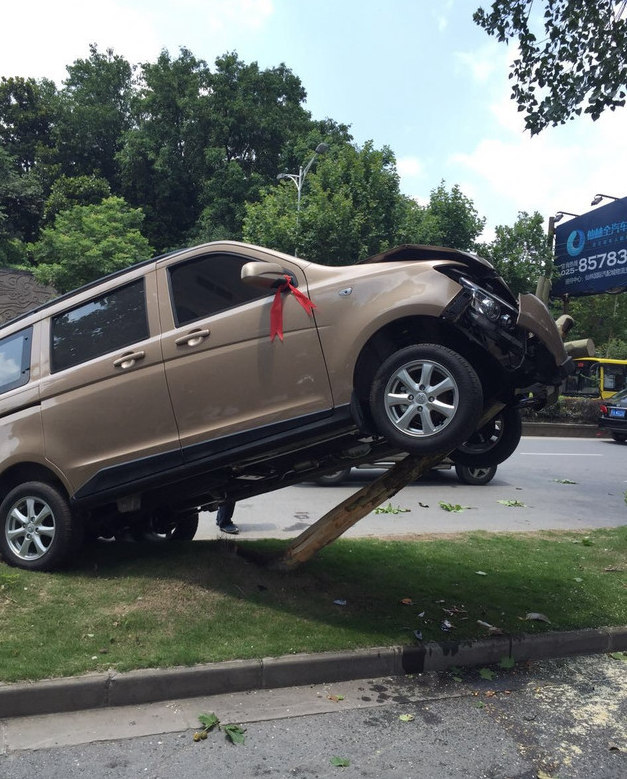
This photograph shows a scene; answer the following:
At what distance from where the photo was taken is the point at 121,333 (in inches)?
190

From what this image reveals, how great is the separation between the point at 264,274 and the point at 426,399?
4.18 feet

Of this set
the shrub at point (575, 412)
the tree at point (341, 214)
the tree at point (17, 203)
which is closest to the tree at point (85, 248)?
the tree at point (341, 214)

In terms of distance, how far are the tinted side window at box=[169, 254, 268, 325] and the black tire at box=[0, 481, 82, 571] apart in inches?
66.0

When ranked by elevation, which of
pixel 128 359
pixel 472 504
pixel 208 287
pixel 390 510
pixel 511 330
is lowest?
pixel 472 504

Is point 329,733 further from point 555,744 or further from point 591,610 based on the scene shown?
point 591,610

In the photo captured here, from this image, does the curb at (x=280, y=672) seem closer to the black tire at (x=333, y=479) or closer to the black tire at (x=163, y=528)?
the black tire at (x=163, y=528)

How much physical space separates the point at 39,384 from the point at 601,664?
4538 mm

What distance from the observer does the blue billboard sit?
968 inches

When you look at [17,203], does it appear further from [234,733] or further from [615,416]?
[234,733]

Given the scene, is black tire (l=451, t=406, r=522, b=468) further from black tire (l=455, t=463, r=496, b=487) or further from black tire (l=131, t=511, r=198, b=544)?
black tire (l=455, t=463, r=496, b=487)

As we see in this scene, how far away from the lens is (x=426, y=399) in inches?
156

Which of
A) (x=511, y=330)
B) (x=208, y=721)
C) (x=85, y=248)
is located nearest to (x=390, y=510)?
(x=511, y=330)

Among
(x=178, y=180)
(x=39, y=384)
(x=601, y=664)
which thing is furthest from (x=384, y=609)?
(x=178, y=180)

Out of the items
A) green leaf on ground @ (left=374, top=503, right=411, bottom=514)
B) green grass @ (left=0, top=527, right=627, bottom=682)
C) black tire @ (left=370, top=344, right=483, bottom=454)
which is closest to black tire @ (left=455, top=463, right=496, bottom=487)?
green leaf on ground @ (left=374, top=503, right=411, bottom=514)
